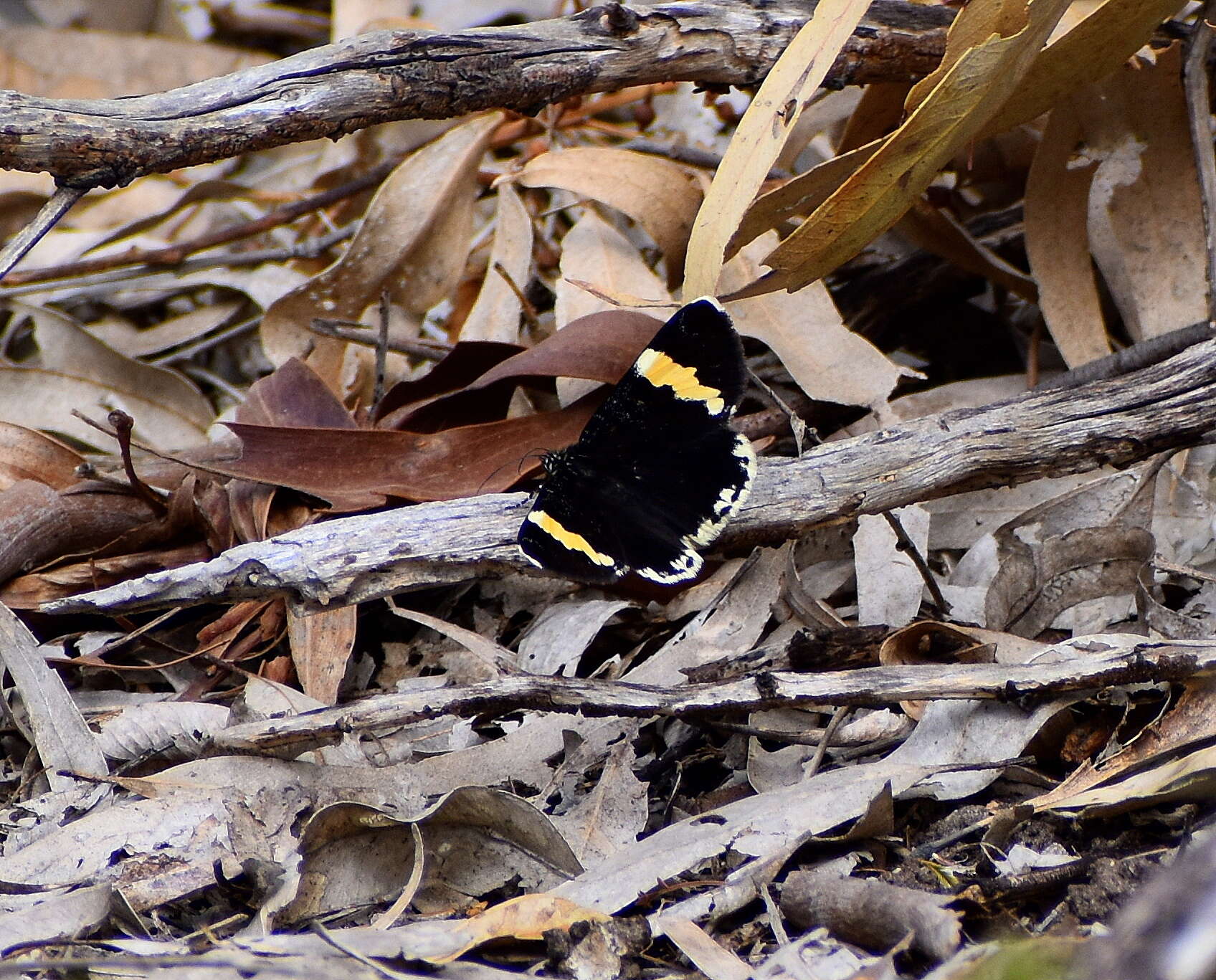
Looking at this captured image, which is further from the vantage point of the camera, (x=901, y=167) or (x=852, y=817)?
(x=901, y=167)

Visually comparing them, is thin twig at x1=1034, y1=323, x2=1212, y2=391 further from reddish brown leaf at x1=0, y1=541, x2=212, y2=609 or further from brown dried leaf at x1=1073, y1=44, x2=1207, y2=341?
reddish brown leaf at x1=0, y1=541, x2=212, y2=609

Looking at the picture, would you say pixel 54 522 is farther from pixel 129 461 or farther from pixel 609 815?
pixel 609 815

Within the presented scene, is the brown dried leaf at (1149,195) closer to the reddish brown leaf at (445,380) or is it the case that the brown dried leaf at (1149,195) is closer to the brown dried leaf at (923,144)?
the brown dried leaf at (923,144)

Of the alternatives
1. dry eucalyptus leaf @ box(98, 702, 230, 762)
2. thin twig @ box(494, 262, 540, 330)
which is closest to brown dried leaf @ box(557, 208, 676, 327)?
thin twig @ box(494, 262, 540, 330)

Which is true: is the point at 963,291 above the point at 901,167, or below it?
below

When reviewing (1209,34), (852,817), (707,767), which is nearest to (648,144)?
(1209,34)

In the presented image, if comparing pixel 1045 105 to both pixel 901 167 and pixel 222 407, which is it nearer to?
pixel 901 167
